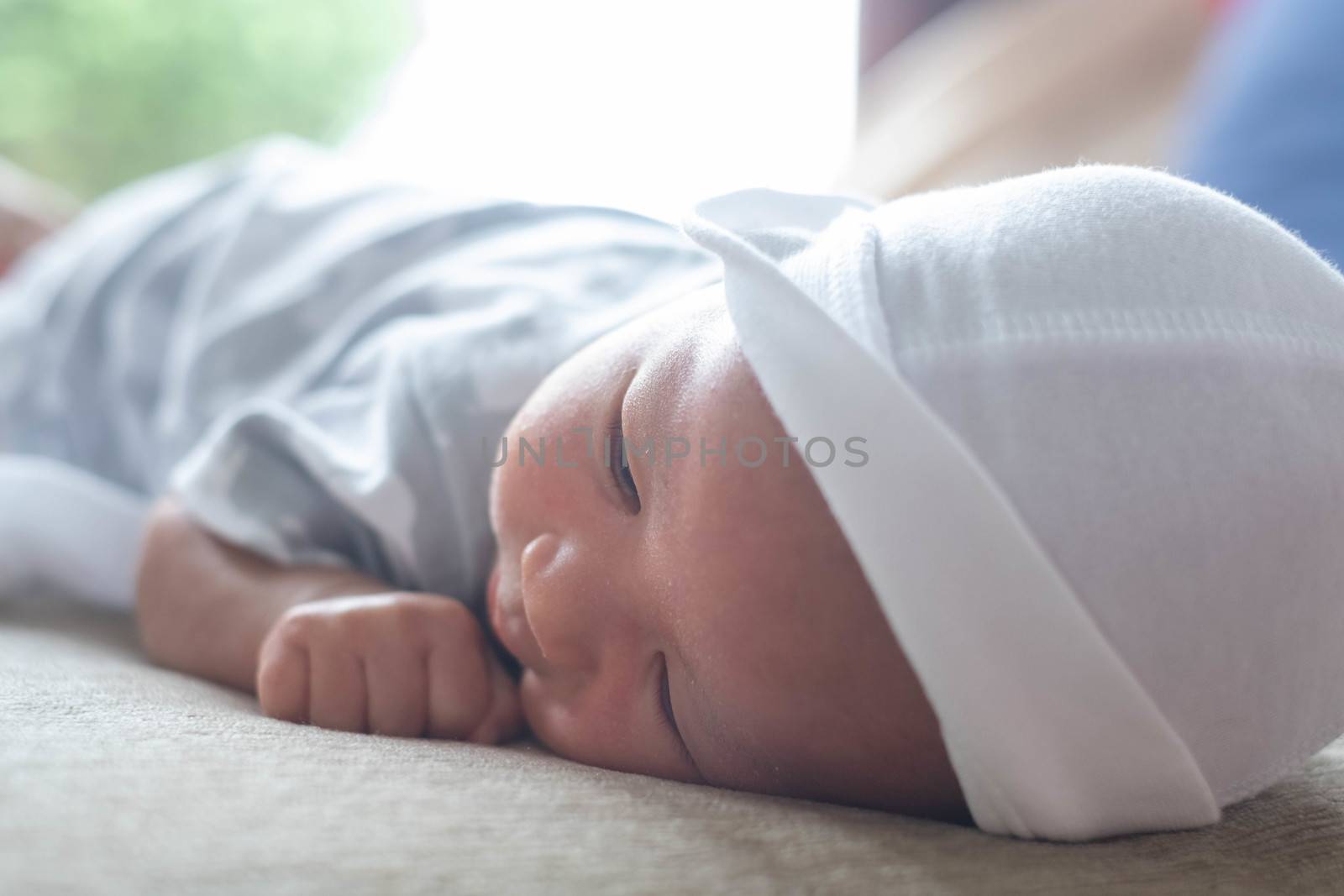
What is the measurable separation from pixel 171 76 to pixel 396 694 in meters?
2.77

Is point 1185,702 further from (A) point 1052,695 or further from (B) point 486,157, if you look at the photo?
(B) point 486,157

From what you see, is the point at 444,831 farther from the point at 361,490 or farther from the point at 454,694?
the point at 361,490

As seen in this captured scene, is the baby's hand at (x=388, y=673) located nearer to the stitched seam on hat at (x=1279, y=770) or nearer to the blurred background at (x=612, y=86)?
the stitched seam on hat at (x=1279, y=770)

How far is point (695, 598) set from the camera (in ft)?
2.01

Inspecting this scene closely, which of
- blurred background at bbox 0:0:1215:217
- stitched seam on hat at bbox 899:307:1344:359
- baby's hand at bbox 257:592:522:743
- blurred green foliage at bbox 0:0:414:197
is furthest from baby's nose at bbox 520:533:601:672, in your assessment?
blurred green foliage at bbox 0:0:414:197

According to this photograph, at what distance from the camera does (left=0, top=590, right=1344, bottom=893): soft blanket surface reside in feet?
1.40

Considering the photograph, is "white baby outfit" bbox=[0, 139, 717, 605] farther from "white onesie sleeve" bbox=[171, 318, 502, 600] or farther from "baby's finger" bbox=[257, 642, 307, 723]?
"baby's finger" bbox=[257, 642, 307, 723]

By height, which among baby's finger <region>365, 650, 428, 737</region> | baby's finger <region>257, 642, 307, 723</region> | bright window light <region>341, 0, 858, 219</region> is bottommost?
baby's finger <region>365, 650, 428, 737</region>

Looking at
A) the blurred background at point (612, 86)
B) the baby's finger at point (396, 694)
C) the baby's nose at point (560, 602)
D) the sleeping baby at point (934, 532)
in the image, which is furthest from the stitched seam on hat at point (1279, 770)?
the blurred background at point (612, 86)

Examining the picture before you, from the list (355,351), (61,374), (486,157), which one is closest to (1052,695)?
(355,351)

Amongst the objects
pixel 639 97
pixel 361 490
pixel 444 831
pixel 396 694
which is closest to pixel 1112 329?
pixel 444 831

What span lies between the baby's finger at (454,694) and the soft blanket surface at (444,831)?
0.37 ft

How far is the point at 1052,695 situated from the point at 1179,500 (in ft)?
0.37

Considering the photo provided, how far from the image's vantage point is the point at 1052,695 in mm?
547
